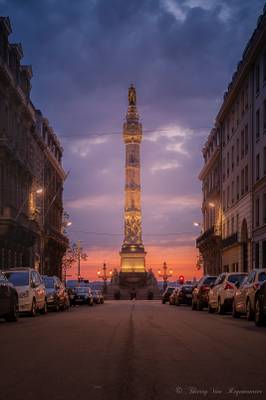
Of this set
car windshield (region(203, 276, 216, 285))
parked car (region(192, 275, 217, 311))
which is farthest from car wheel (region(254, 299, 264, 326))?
car windshield (region(203, 276, 216, 285))

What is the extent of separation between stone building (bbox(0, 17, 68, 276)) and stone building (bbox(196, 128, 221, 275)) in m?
15.8

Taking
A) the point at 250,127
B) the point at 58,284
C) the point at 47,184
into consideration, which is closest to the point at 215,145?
the point at 47,184

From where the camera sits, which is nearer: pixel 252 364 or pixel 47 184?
pixel 252 364

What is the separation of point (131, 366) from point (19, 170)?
47.7 m

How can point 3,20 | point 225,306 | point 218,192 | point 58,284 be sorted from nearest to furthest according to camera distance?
point 225,306 < point 58,284 < point 3,20 < point 218,192

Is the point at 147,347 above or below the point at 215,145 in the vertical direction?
below

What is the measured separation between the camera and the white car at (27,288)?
2805cm

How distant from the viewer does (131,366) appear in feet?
35.4

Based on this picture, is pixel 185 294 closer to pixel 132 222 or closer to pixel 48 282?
pixel 48 282

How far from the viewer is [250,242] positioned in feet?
186

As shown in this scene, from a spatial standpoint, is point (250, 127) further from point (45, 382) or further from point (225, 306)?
point (45, 382)

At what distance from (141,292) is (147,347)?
98415 mm

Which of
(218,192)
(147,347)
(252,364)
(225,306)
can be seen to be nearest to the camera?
(252,364)

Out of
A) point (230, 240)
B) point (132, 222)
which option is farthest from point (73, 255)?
point (230, 240)
